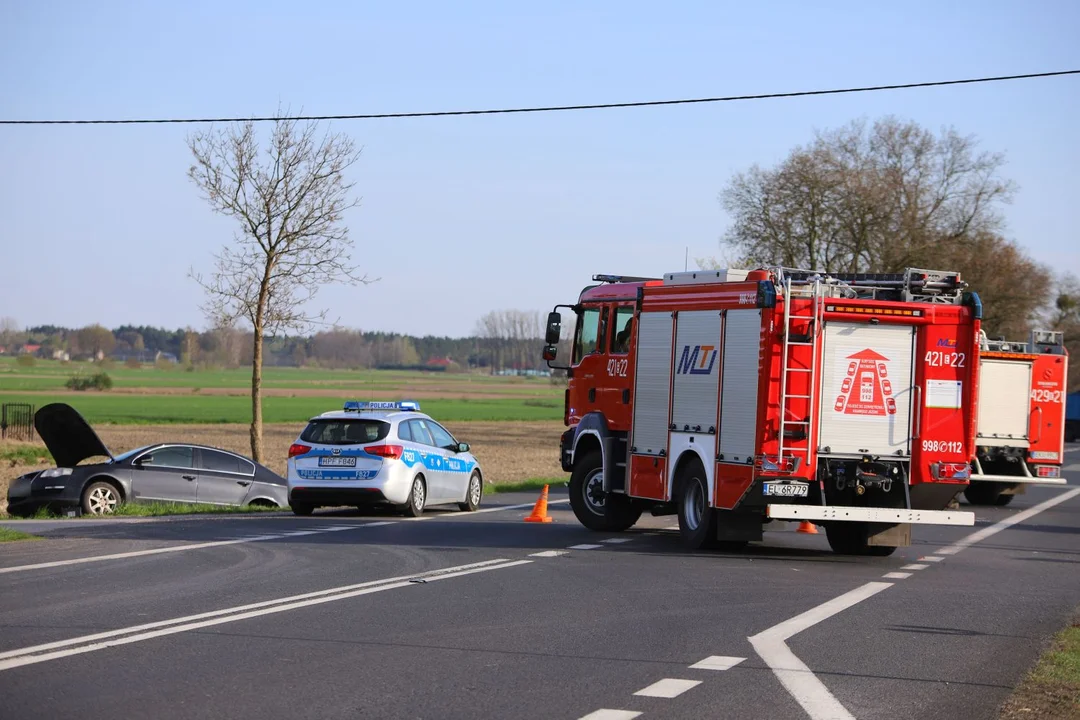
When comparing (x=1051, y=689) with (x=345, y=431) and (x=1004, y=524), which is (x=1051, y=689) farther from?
(x=1004, y=524)

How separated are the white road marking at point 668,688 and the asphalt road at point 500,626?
0.06ft

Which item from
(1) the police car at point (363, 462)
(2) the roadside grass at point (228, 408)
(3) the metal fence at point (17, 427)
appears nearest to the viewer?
(1) the police car at point (363, 462)

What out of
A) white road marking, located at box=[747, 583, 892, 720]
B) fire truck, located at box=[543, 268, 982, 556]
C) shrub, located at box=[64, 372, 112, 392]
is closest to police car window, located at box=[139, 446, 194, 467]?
fire truck, located at box=[543, 268, 982, 556]

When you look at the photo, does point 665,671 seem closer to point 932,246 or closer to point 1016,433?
point 1016,433

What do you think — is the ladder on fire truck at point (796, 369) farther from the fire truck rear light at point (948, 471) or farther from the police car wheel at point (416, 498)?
the police car wheel at point (416, 498)

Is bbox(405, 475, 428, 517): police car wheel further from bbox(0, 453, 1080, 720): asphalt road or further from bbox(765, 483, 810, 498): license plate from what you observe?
bbox(765, 483, 810, 498): license plate

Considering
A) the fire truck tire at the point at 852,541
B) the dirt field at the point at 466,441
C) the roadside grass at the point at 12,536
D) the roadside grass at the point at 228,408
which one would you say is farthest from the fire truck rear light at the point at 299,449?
the roadside grass at the point at 228,408

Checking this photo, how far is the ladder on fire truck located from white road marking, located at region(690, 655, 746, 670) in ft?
19.6

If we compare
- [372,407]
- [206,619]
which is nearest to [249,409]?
[372,407]

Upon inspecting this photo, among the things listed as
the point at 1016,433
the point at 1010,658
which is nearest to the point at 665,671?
the point at 1010,658

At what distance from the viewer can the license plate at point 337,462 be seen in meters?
19.7

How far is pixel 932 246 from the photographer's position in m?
52.7

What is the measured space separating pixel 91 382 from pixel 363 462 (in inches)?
3532

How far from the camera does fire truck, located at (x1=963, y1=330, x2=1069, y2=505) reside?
81.0ft
